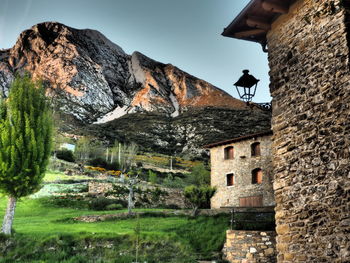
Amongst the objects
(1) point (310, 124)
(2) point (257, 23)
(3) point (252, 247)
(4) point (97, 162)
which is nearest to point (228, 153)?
(3) point (252, 247)

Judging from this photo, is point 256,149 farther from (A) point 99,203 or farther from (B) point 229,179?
(A) point 99,203

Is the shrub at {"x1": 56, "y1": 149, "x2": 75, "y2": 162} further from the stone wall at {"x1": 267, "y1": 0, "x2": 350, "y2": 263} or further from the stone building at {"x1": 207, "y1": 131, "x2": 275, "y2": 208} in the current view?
the stone wall at {"x1": 267, "y1": 0, "x2": 350, "y2": 263}

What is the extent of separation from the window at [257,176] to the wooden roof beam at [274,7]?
23785mm

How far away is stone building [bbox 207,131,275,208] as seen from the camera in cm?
2822

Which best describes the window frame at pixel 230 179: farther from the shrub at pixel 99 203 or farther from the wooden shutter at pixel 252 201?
the shrub at pixel 99 203

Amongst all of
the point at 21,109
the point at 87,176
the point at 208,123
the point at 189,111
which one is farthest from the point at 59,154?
the point at 189,111

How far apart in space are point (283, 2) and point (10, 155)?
47.8 feet

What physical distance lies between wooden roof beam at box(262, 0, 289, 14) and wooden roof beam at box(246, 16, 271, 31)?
0.46 metres

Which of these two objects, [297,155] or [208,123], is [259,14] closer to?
[297,155]

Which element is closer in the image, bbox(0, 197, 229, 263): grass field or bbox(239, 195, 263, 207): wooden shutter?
bbox(0, 197, 229, 263): grass field

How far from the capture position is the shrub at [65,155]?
51481mm

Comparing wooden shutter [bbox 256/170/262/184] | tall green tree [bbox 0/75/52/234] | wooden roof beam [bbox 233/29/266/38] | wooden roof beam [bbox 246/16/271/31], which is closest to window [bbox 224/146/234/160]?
wooden shutter [bbox 256/170/262/184]

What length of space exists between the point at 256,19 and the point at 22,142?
44.7ft

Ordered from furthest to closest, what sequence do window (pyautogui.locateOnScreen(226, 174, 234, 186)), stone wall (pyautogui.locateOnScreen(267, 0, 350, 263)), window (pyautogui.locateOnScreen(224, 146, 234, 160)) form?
window (pyautogui.locateOnScreen(224, 146, 234, 160)) < window (pyautogui.locateOnScreen(226, 174, 234, 186)) < stone wall (pyautogui.locateOnScreen(267, 0, 350, 263))
